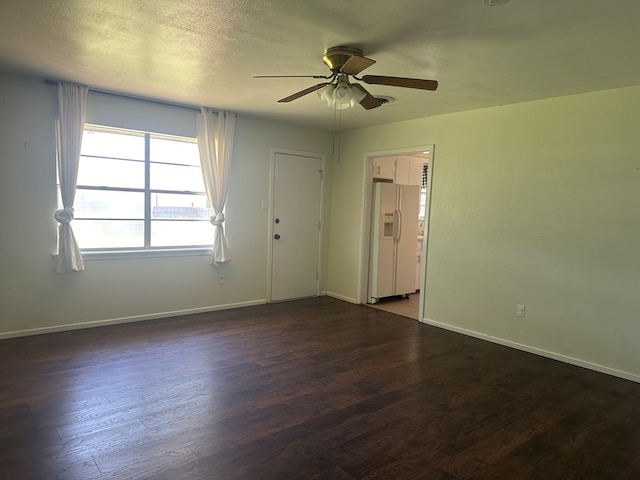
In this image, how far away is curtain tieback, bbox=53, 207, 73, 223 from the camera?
407cm

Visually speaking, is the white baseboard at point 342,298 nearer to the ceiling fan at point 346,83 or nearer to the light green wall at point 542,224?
the light green wall at point 542,224

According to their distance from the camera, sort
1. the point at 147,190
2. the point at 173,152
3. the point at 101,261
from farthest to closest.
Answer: the point at 173,152 → the point at 147,190 → the point at 101,261

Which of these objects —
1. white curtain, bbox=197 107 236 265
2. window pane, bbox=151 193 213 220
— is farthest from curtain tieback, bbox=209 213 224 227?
window pane, bbox=151 193 213 220

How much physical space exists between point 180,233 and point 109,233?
0.82 metres

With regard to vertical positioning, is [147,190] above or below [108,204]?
above

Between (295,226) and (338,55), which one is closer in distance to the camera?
(338,55)

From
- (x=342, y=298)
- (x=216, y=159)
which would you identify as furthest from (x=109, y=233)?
(x=342, y=298)

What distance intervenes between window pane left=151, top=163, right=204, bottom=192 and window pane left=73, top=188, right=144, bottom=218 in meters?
0.27

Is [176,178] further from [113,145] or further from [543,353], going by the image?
[543,353]

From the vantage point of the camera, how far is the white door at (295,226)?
5840mm

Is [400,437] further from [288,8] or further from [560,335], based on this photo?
[288,8]

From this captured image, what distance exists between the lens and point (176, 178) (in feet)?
16.3

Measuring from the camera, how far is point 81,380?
3.13m

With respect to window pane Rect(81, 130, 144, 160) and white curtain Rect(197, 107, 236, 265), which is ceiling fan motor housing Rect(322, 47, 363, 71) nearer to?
white curtain Rect(197, 107, 236, 265)
